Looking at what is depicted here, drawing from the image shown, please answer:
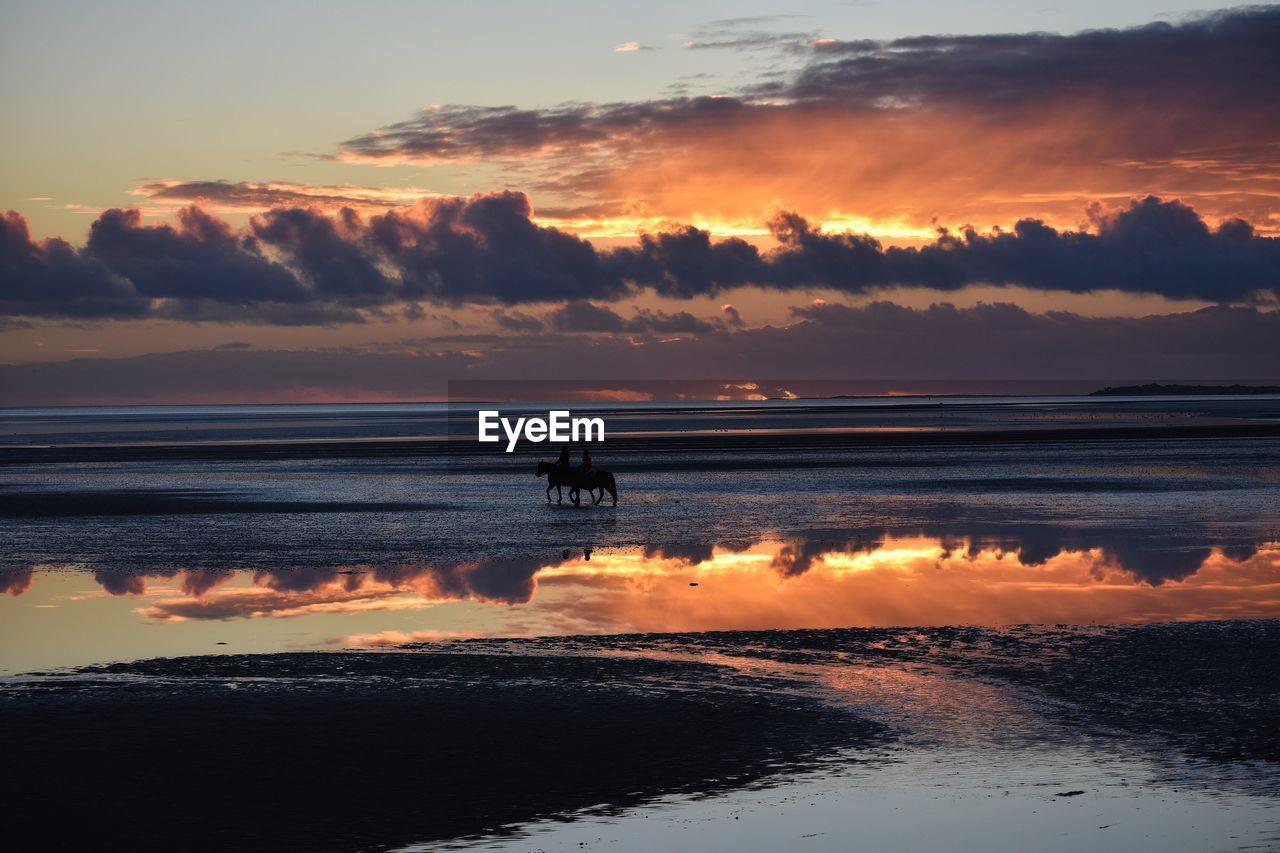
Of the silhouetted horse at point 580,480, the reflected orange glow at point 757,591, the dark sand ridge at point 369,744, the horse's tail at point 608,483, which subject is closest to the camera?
the dark sand ridge at point 369,744

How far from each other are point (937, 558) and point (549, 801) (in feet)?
51.6

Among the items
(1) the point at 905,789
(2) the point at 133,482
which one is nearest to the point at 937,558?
(1) the point at 905,789

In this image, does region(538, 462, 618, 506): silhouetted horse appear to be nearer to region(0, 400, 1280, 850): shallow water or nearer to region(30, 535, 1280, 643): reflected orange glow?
region(0, 400, 1280, 850): shallow water

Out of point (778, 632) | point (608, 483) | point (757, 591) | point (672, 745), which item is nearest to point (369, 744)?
point (672, 745)

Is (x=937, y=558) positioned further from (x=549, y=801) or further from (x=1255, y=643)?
(x=549, y=801)

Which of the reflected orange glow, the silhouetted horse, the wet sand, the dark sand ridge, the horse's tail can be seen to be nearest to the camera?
the wet sand

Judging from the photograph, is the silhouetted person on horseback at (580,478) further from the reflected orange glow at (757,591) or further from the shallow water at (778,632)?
the reflected orange glow at (757,591)

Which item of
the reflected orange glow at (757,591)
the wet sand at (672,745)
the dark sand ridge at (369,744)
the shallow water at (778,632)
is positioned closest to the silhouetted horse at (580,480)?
the shallow water at (778,632)

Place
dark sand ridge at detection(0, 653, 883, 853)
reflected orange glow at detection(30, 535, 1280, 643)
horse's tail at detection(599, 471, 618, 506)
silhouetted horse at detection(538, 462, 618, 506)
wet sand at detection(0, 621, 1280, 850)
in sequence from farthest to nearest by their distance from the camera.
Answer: silhouetted horse at detection(538, 462, 618, 506) < horse's tail at detection(599, 471, 618, 506) < reflected orange glow at detection(30, 535, 1280, 643) < dark sand ridge at detection(0, 653, 883, 853) < wet sand at detection(0, 621, 1280, 850)

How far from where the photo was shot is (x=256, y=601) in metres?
20.7

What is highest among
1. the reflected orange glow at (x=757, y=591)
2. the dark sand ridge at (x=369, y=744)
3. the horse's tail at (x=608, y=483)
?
the horse's tail at (x=608, y=483)

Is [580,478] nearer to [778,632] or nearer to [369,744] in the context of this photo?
[778,632]

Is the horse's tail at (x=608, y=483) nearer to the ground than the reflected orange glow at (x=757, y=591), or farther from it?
farther from it

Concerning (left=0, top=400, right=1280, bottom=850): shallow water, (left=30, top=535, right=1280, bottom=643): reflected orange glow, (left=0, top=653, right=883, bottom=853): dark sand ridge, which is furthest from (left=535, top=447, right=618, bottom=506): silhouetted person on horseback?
(left=0, top=653, right=883, bottom=853): dark sand ridge
